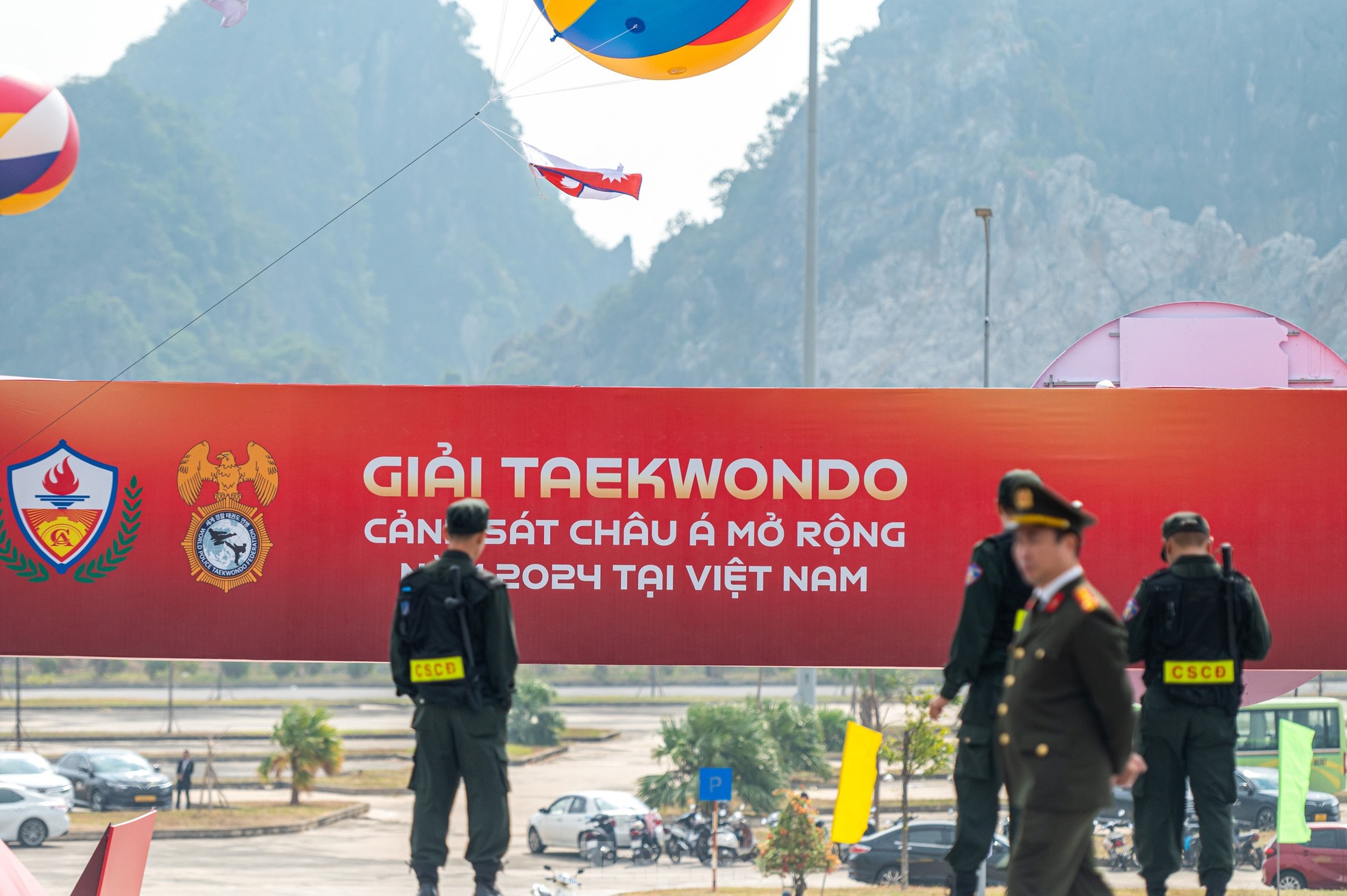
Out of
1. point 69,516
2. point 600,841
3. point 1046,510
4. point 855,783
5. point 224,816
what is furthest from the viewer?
point 224,816

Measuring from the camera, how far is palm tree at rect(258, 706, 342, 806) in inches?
1672

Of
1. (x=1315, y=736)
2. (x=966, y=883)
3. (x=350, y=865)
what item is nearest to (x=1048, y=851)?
(x=966, y=883)

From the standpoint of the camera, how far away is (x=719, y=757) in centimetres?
3953

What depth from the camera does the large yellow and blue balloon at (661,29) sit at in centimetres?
1200

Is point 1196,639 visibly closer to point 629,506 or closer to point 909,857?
point 629,506

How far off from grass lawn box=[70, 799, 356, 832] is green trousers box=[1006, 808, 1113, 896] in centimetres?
3730

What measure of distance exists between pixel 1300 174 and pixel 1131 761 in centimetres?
15658

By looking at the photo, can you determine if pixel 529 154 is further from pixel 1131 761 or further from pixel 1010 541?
pixel 1131 761

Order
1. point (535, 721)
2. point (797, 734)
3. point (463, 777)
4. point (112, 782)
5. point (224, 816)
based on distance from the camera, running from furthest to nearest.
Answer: point (535, 721) → point (797, 734) → point (224, 816) → point (112, 782) → point (463, 777)

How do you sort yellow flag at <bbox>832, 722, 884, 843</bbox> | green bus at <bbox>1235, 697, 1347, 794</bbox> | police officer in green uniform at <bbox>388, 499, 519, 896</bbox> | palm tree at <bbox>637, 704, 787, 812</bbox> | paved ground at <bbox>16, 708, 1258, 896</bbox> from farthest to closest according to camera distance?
green bus at <bbox>1235, 697, 1347, 794</bbox> < palm tree at <bbox>637, 704, 787, 812</bbox> < paved ground at <bbox>16, 708, 1258, 896</bbox> < yellow flag at <bbox>832, 722, 884, 843</bbox> < police officer in green uniform at <bbox>388, 499, 519, 896</bbox>

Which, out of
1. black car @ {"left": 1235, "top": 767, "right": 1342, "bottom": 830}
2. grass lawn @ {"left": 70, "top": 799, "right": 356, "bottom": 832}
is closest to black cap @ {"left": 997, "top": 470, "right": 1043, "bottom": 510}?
black car @ {"left": 1235, "top": 767, "right": 1342, "bottom": 830}

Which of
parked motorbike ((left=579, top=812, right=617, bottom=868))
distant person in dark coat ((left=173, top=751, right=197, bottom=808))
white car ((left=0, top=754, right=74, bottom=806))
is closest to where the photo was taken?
white car ((left=0, top=754, right=74, bottom=806))

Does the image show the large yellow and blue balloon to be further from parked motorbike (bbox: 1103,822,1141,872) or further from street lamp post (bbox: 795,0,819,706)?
parked motorbike (bbox: 1103,822,1141,872)

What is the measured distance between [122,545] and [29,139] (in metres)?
6.78
